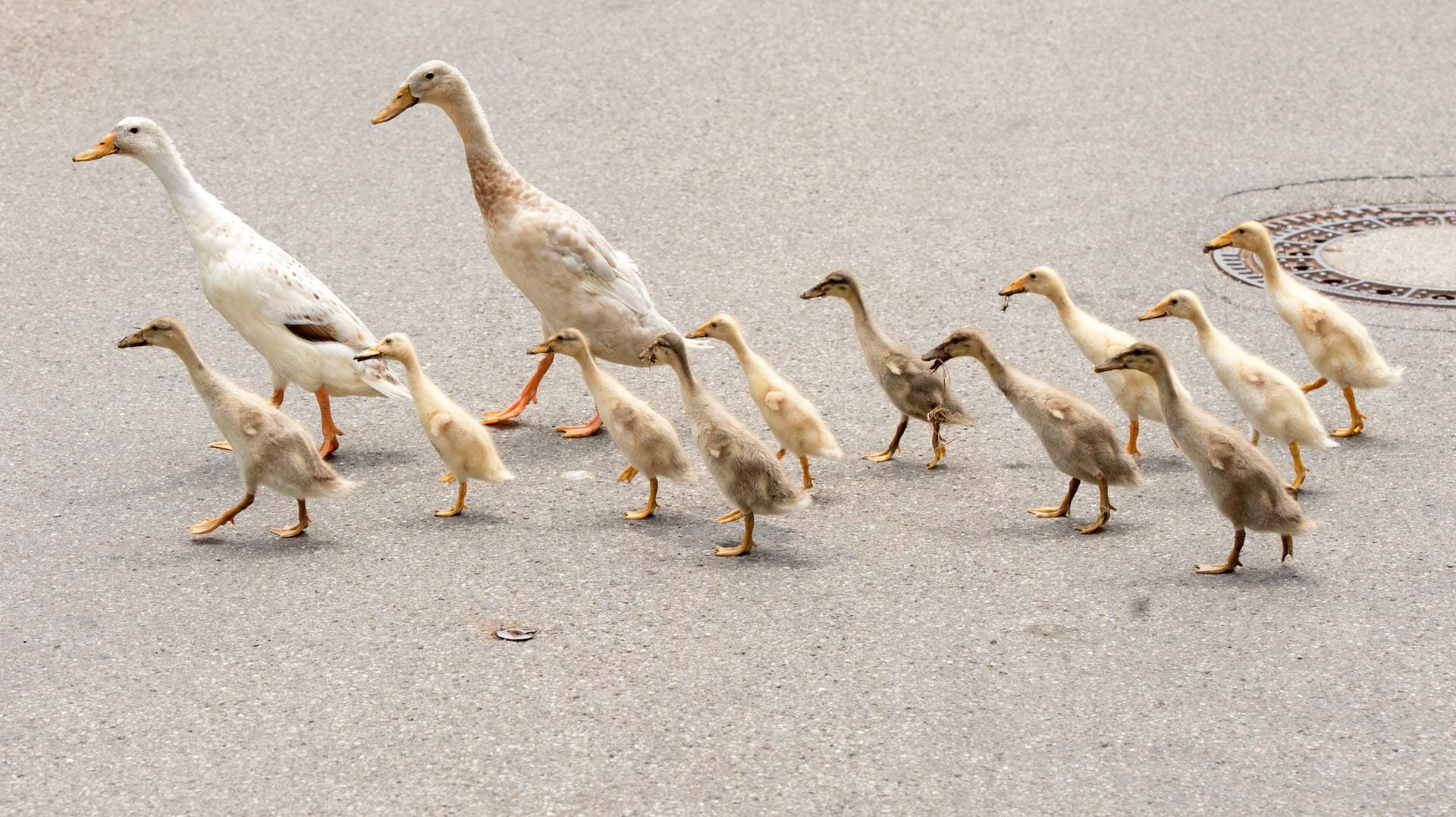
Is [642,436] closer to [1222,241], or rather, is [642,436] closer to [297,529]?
[297,529]

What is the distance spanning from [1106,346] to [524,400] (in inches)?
99.8

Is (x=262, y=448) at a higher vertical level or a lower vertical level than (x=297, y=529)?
higher

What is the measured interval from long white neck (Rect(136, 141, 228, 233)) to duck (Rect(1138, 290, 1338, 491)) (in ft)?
13.3

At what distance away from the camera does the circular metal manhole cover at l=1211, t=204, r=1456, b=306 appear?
8.41m

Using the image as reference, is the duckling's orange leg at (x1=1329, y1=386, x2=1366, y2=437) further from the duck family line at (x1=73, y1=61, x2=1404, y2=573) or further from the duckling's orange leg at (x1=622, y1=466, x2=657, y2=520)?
the duckling's orange leg at (x1=622, y1=466, x2=657, y2=520)

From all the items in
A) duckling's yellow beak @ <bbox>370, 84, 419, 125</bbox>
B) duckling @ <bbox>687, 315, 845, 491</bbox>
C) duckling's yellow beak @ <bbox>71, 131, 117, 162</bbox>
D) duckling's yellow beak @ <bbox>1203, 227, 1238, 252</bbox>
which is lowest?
duckling @ <bbox>687, 315, 845, 491</bbox>

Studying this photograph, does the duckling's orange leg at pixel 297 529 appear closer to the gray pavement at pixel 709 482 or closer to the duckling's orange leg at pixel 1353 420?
the gray pavement at pixel 709 482

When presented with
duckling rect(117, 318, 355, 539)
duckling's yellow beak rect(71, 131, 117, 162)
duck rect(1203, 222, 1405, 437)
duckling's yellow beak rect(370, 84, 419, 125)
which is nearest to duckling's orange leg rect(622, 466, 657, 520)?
duckling rect(117, 318, 355, 539)

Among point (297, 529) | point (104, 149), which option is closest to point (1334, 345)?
point (297, 529)

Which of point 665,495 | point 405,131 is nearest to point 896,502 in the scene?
point 665,495

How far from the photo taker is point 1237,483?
574 centimetres

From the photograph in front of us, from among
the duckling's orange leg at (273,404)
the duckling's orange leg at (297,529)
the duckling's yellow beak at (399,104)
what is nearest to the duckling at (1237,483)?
the duckling's orange leg at (297,529)

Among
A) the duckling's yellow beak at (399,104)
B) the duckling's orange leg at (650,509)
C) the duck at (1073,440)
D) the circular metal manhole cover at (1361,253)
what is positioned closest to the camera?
the duck at (1073,440)

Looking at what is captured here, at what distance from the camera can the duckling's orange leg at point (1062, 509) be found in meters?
6.36
